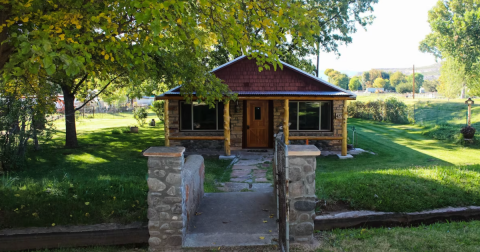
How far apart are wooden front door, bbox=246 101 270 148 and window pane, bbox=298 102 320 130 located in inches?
55.7

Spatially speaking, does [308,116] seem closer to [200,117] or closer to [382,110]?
[200,117]

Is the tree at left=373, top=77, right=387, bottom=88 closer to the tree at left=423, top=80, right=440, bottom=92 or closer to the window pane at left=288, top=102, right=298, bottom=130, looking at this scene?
the tree at left=423, top=80, right=440, bottom=92

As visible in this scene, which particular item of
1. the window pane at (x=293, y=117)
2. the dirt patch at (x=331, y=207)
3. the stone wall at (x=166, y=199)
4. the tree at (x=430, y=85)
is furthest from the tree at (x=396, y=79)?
the stone wall at (x=166, y=199)

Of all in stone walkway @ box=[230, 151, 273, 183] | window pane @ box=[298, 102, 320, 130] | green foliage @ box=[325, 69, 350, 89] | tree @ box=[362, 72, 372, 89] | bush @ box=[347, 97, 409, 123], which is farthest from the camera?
tree @ box=[362, 72, 372, 89]

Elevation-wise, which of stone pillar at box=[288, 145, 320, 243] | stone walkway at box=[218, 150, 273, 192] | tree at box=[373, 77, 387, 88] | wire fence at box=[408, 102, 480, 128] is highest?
tree at box=[373, 77, 387, 88]

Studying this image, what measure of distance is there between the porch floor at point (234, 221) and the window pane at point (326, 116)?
824 centimetres

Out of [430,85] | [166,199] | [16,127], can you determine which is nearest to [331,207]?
[166,199]

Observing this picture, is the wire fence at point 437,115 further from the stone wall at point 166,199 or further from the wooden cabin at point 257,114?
the stone wall at point 166,199

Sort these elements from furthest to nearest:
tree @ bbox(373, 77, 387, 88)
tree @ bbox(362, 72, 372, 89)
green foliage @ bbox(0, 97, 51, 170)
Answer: tree @ bbox(362, 72, 372, 89) < tree @ bbox(373, 77, 387, 88) < green foliage @ bbox(0, 97, 51, 170)

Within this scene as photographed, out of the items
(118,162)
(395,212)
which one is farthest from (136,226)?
(118,162)

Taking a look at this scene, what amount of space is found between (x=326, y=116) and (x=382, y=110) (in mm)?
16288

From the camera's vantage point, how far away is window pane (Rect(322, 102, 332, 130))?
1425 centimetres

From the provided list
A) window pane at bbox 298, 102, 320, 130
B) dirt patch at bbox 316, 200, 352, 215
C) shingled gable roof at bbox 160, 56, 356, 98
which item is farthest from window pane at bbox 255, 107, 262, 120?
dirt patch at bbox 316, 200, 352, 215

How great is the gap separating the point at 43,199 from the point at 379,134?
1832cm
